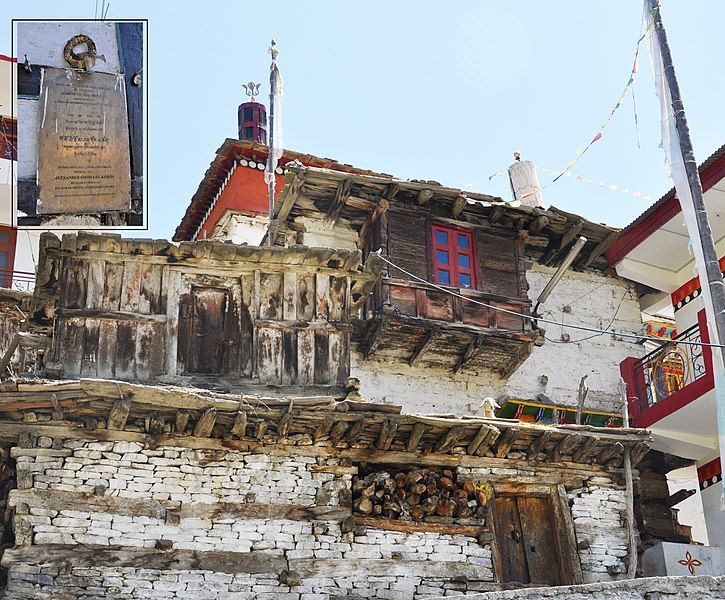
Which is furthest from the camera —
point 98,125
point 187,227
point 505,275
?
point 187,227

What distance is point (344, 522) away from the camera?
582 inches

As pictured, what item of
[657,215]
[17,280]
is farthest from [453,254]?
[17,280]

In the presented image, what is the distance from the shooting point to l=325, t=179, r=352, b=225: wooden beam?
1930cm

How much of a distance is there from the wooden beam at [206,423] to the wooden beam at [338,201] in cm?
603

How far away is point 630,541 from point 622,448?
4.27 ft

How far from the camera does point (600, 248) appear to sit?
21391 mm

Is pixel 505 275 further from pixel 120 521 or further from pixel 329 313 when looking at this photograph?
pixel 120 521

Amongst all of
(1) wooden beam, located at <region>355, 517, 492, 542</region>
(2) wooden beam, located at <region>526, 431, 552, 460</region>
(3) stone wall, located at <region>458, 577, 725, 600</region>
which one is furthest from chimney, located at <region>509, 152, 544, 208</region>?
(3) stone wall, located at <region>458, 577, 725, 600</region>


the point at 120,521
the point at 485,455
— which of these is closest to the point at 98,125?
the point at 120,521

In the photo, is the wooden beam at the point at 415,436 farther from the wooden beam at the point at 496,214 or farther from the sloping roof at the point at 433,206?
the wooden beam at the point at 496,214

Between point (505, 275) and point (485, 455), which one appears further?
point (505, 275)

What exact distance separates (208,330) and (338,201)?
4.45 metres

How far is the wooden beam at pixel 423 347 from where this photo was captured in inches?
747

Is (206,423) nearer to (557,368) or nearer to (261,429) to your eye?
(261,429)
